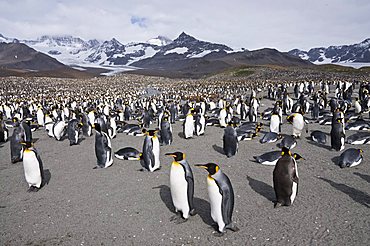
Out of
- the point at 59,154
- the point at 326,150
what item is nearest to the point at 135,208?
the point at 59,154

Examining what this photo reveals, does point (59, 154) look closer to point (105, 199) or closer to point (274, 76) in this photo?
point (105, 199)

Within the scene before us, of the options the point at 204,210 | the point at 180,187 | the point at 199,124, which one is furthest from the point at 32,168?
the point at 199,124

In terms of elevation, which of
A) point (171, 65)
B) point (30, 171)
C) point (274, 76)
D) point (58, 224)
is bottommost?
point (58, 224)

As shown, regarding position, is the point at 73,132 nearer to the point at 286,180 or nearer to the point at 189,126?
the point at 189,126

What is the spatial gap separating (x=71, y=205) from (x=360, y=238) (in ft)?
14.4

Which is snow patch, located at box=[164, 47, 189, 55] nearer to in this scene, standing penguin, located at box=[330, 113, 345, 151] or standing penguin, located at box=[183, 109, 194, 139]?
standing penguin, located at box=[183, 109, 194, 139]

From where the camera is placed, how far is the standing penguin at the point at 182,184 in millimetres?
4098

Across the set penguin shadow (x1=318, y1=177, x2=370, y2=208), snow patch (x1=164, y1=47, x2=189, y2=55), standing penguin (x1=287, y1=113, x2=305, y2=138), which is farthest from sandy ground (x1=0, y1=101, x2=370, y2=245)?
snow patch (x1=164, y1=47, x2=189, y2=55)

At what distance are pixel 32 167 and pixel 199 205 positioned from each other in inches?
129

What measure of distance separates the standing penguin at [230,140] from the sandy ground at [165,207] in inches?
7.3

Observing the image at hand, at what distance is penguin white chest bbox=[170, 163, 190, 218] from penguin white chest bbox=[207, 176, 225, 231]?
1.54 feet

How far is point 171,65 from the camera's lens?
469ft

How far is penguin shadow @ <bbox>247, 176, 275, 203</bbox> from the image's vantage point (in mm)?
4914

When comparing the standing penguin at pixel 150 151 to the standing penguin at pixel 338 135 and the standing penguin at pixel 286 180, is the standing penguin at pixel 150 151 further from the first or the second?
the standing penguin at pixel 338 135
